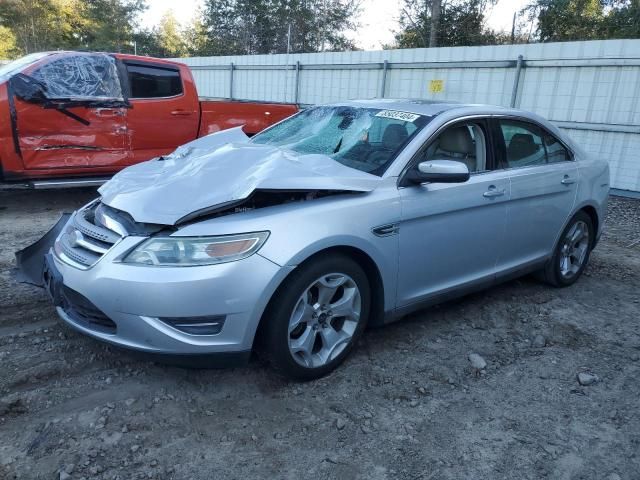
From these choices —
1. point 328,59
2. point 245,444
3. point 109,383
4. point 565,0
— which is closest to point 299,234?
point 245,444

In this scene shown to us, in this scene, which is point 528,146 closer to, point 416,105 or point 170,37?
point 416,105

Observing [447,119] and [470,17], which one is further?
[470,17]

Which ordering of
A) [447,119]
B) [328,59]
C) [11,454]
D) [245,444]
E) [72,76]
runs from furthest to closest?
1. [328,59]
2. [72,76]
3. [447,119]
4. [245,444]
5. [11,454]

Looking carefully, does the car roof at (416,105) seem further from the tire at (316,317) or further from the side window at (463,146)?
the tire at (316,317)

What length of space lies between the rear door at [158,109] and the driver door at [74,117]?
0.17 m

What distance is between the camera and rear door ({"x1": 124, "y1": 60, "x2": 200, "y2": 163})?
6.64m

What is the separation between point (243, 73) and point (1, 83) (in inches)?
425

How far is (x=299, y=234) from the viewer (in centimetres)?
267

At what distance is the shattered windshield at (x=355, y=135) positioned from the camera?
3334 millimetres

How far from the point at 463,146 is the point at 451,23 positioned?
22167 mm

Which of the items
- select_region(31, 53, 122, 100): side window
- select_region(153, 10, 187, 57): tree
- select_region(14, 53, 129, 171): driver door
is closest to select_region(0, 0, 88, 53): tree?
select_region(153, 10, 187, 57): tree

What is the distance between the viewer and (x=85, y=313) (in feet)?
8.90

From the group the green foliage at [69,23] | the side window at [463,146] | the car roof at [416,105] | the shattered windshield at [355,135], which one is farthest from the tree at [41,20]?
the side window at [463,146]

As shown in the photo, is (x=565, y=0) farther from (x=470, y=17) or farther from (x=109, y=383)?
(x=109, y=383)
